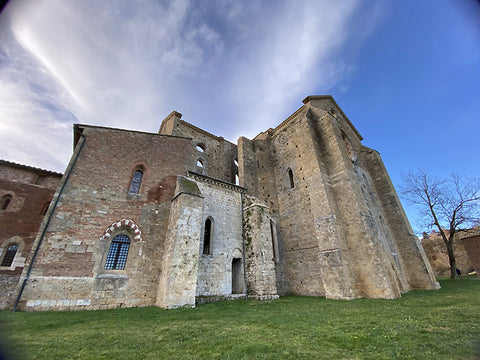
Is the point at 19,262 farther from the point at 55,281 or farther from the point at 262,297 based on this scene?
the point at 262,297

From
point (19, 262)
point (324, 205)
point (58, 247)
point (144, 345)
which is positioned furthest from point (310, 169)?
point (19, 262)

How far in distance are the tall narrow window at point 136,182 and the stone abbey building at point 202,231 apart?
0.21 feet

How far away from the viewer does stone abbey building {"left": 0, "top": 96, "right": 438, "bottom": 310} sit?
8398 millimetres

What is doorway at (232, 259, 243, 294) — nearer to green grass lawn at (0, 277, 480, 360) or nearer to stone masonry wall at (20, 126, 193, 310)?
stone masonry wall at (20, 126, 193, 310)

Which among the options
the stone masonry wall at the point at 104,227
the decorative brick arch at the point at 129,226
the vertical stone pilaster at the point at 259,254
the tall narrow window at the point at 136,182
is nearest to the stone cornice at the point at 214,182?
the stone masonry wall at the point at 104,227

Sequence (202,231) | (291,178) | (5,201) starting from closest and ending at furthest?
1. (5,201)
2. (202,231)
3. (291,178)

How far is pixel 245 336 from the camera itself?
456cm

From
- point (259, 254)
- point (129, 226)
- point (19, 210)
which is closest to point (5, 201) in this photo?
point (19, 210)

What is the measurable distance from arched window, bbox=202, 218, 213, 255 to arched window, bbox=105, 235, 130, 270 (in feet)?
12.8

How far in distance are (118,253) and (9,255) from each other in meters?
5.87

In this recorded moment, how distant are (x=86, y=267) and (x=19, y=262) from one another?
4566mm

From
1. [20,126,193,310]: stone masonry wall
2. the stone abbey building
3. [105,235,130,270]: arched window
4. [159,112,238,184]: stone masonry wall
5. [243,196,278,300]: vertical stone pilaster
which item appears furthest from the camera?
[159,112,238,184]: stone masonry wall

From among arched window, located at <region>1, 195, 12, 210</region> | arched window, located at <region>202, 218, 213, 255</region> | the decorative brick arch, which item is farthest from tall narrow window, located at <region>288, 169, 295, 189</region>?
arched window, located at <region>1, 195, 12, 210</region>

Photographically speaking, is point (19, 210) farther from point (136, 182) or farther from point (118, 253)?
point (118, 253)
